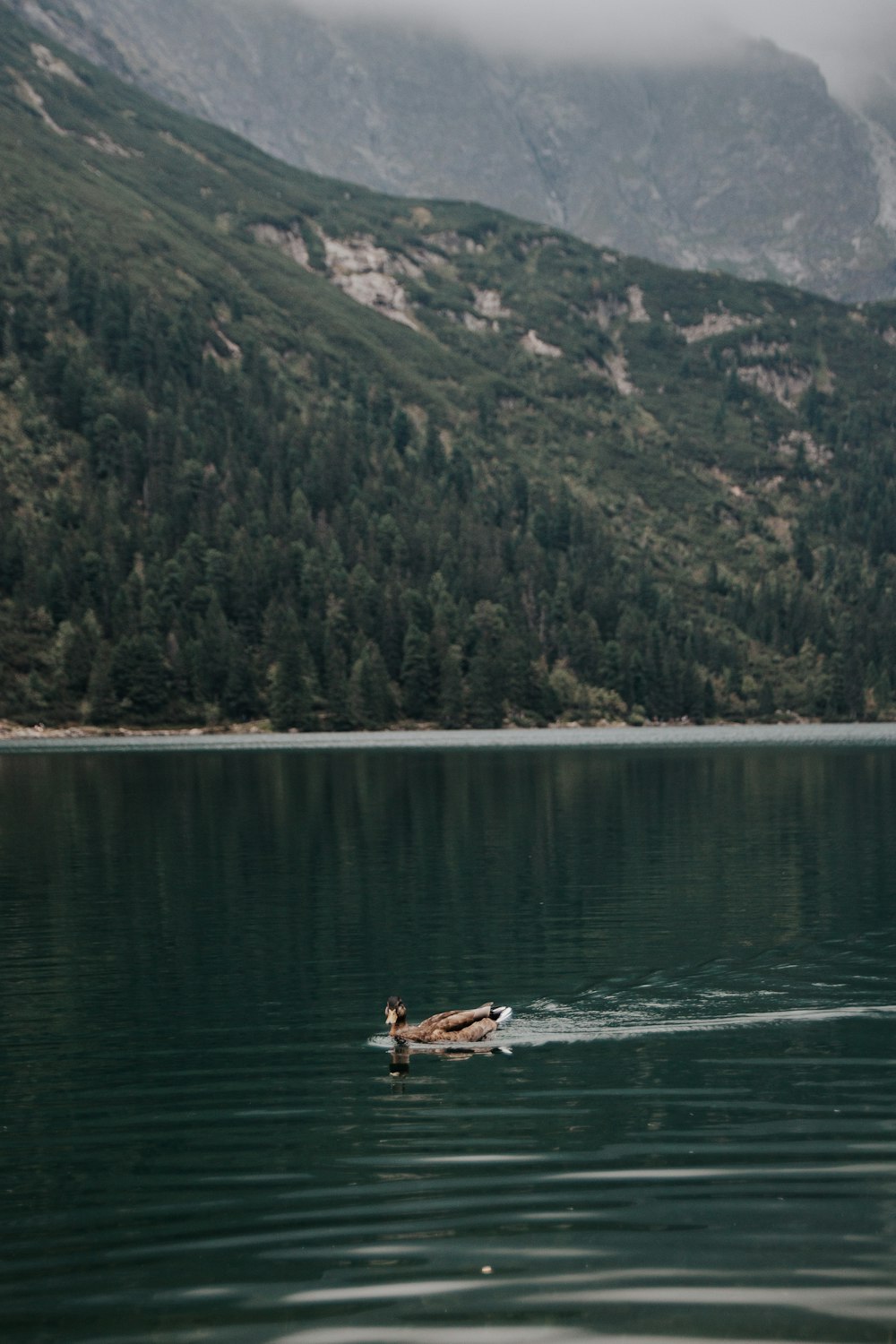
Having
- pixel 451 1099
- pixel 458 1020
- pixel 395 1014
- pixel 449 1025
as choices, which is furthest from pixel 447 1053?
pixel 451 1099

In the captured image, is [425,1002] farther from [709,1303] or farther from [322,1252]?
[709,1303]

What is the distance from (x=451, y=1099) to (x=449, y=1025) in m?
4.36

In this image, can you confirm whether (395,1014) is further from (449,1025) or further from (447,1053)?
(447,1053)

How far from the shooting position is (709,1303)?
20188 millimetres

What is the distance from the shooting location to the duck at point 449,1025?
120ft

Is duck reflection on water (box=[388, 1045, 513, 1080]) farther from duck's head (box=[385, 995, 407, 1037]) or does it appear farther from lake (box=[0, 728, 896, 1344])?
duck's head (box=[385, 995, 407, 1037])

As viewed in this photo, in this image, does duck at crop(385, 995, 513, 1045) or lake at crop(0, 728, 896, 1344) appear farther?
duck at crop(385, 995, 513, 1045)

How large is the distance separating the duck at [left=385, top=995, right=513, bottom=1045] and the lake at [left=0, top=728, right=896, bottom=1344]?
73 cm

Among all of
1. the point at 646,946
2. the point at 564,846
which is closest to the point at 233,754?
the point at 564,846

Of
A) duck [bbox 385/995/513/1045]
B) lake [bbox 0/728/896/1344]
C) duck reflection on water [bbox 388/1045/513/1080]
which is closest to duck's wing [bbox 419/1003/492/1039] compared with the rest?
duck [bbox 385/995/513/1045]

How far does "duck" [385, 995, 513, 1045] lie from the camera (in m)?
36.7

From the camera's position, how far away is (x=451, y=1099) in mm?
32469

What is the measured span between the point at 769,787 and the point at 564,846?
1840 inches

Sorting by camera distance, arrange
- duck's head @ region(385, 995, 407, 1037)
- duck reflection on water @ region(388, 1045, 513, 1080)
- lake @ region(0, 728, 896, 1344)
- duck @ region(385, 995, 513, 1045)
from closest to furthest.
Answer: lake @ region(0, 728, 896, 1344) → duck reflection on water @ region(388, 1045, 513, 1080) → duck's head @ region(385, 995, 407, 1037) → duck @ region(385, 995, 513, 1045)
